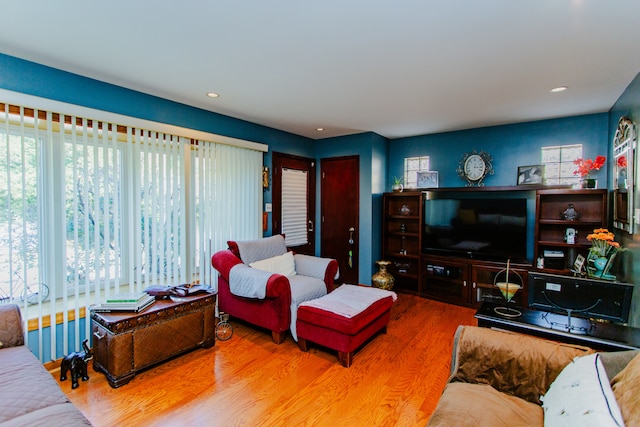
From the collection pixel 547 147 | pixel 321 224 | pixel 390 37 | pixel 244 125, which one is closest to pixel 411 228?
pixel 321 224

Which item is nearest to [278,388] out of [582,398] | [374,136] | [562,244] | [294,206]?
[582,398]

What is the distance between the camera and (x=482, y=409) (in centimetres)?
133

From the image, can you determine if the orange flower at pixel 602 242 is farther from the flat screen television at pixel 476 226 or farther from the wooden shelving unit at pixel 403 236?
the wooden shelving unit at pixel 403 236

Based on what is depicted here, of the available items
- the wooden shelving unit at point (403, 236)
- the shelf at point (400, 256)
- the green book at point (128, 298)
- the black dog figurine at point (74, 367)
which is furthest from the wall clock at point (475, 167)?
the black dog figurine at point (74, 367)

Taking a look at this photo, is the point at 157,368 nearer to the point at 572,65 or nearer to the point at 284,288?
the point at 284,288

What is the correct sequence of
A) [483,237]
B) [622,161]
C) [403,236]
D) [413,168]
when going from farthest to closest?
[413,168]
[403,236]
[483,237]
[622,161]

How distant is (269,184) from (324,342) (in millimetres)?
2353

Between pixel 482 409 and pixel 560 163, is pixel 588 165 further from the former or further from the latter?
pixel 482 409

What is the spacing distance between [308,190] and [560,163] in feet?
11.1

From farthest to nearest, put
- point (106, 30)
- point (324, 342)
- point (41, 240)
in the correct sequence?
point (324, 342), point (41, 240), point (106, 30)

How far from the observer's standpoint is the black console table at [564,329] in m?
1.71

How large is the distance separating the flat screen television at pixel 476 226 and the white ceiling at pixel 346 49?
4.07 feet

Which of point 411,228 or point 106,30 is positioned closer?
point 106,30

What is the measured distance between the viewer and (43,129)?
2.38 meters
